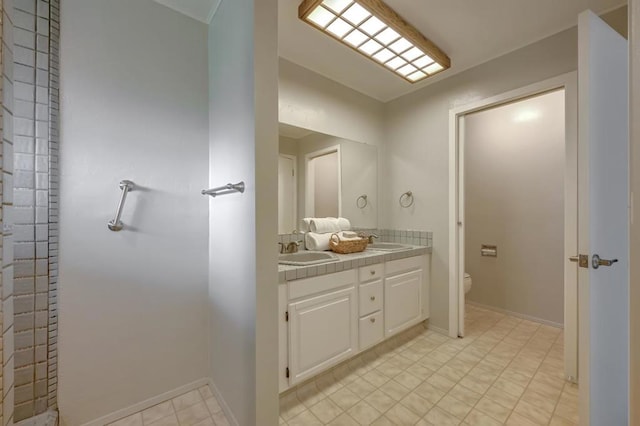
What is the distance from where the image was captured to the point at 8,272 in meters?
0.51

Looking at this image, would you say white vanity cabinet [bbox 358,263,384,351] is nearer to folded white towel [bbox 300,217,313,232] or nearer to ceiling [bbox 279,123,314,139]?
folded white towel [bbox 300,217,313,232]

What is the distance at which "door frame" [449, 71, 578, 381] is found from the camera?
1.72 meters

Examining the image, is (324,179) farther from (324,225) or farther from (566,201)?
(566,201)

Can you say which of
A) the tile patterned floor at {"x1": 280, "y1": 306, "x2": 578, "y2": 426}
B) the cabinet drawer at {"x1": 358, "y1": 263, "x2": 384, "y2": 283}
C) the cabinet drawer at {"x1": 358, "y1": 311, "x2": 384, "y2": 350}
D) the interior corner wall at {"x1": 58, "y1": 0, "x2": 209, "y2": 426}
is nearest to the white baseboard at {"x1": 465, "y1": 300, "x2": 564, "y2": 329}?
the tile patterned floor at {"x1": 280, "y1": 306, "x2": 578, "y2": 426}

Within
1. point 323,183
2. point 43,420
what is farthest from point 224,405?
point 323,183

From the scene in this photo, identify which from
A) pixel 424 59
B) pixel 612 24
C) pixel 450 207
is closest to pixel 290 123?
pixel 424 59

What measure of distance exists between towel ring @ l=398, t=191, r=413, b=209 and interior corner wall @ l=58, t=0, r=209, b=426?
1954mm

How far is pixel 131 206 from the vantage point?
57.4 inches

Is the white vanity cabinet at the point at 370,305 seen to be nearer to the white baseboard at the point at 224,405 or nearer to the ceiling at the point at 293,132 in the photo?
the white baseboard at the point at 224,405

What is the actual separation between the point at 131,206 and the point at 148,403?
115cm

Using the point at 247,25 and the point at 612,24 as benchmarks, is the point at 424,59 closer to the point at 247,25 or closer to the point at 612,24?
the point at 612,24

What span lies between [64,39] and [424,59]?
2337mm

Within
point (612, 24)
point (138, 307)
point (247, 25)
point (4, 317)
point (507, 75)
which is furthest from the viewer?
point (507, 75)

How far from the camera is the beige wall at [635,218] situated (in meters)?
0.55
